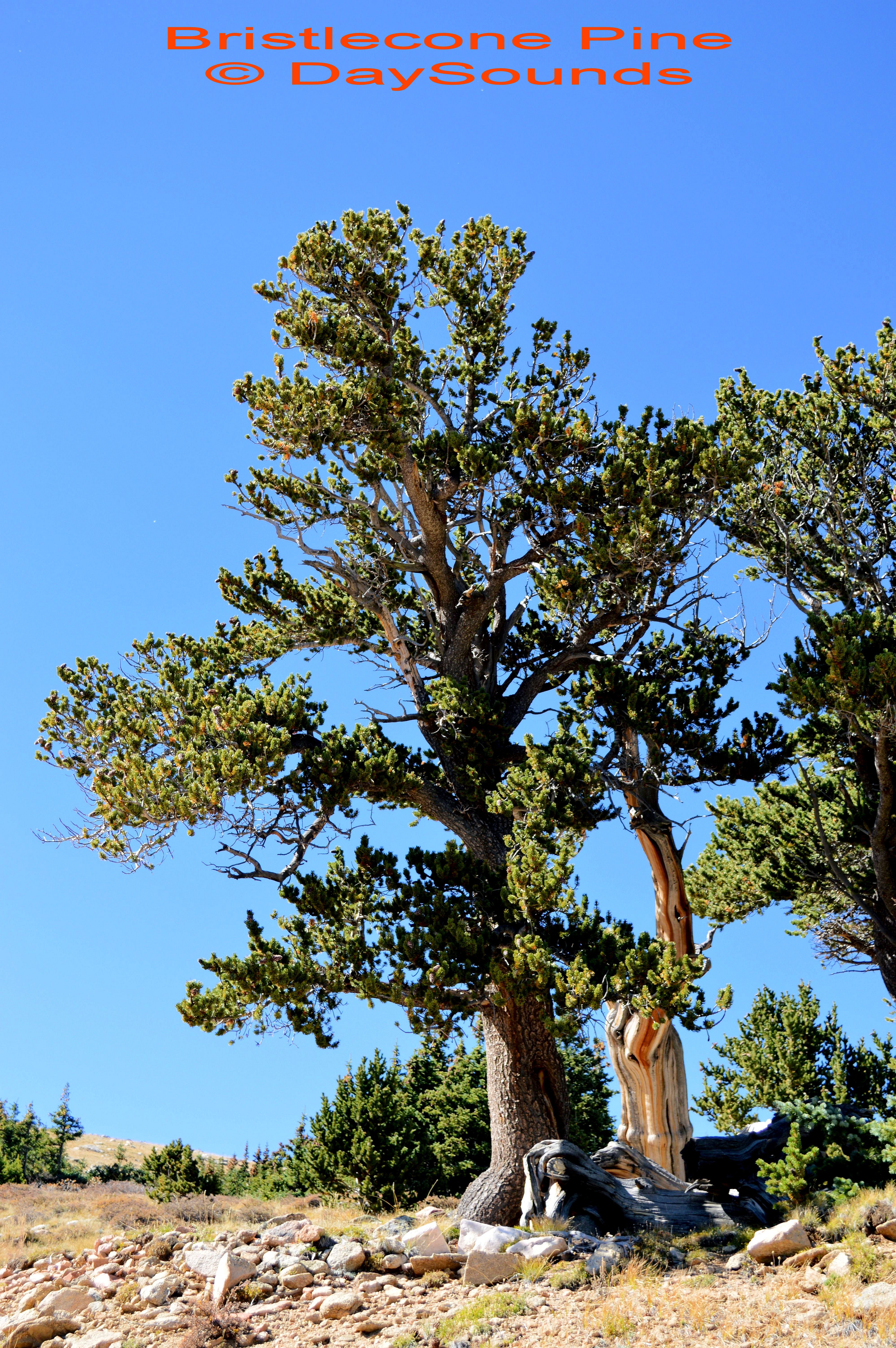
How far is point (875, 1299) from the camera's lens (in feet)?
25.9

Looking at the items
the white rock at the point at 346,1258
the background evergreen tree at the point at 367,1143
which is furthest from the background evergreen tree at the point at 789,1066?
the white rock at the point at 346,1258

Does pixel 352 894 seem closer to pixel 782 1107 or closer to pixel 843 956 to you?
pixel 782 1107

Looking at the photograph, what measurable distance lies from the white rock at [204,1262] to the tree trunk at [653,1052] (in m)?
6.07

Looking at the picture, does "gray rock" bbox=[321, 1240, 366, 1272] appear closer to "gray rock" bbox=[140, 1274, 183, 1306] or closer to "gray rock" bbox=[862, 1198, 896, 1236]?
"gray rock" bbox=[140, 1274, 183, 1306]

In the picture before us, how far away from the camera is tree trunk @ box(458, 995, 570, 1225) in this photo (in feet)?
39.2

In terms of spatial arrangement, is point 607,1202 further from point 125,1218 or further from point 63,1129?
point 63,1129

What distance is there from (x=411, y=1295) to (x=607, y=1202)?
2.86 m

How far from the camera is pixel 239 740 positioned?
12.0m

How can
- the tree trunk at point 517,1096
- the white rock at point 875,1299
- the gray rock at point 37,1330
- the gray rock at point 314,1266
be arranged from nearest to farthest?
the white rock at point 875,1299 → the gray rock at point 37,1330 → the gray rock at point 314,1266 → the tree trunk at point 517,1096

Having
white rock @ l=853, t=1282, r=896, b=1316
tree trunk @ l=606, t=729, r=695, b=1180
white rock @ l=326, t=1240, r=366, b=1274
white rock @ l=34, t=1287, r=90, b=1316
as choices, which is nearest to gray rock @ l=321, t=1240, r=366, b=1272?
white rock @ l=326, t=1240, r=366, b=1274

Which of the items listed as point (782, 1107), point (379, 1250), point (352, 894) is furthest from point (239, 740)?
point (782, 1107)

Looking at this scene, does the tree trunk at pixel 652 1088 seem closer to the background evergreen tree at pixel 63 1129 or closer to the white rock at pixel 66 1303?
the white rock at pixel 66 1303

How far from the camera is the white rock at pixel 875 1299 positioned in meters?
7.77

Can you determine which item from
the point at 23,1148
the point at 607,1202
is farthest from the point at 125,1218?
the point at 23,1148
